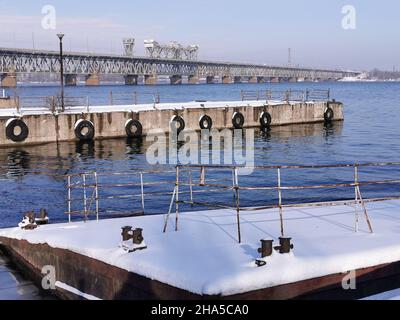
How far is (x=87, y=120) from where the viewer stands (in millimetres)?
39531

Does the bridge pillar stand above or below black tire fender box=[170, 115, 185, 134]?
above

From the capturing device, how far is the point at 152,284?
27.7ft

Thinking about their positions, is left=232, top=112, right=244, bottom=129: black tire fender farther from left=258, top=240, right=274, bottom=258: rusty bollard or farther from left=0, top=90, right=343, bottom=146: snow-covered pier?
left=258, top=240, right=274, bottom=258: rusty bollard

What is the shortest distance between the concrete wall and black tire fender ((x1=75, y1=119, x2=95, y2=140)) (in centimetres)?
28

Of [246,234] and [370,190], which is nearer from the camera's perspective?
[246,234]

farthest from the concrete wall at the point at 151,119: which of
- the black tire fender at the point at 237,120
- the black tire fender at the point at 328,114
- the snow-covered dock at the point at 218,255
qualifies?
the snow-covered dock at the point at 218,255

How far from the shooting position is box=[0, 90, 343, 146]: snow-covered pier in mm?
36875

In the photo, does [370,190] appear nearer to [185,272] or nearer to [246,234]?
[246,234]

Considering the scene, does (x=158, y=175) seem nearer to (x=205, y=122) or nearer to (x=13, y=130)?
(x=13, y=130)

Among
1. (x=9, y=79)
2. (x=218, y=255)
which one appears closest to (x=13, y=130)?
(x=218, y=255)

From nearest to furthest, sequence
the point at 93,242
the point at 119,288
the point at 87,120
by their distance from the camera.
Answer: the point at 119,288 → the point at 93,242 → the point at 87,120

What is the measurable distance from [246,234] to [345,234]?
1.92 metres

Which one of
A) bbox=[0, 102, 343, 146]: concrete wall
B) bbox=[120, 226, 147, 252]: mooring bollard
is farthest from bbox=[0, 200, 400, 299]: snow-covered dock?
bbox=[0, 102, 343, 146]: concrete wall
